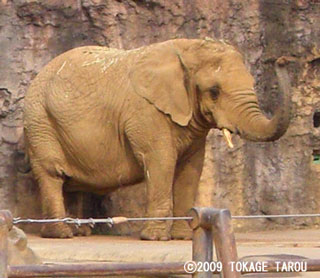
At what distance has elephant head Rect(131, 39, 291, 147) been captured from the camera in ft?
27.3

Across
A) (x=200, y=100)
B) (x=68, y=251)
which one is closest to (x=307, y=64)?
(x=200, y=100)

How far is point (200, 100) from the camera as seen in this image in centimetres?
852

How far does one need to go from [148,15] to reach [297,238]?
2.28 metres

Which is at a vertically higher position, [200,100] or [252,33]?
[252,33]

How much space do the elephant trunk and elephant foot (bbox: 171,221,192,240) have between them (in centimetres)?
82

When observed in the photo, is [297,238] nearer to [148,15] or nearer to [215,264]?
[148,15]

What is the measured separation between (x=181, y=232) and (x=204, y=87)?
106 centimetres

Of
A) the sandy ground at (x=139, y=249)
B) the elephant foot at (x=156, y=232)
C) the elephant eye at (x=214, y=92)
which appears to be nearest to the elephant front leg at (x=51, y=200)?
the sandy ground at (x=139, y=249)

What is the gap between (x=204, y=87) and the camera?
8445mm

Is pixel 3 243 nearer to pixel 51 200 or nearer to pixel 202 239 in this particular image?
pixel 202 239

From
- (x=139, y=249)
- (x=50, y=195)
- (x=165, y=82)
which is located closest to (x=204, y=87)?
(x=165, y=82)

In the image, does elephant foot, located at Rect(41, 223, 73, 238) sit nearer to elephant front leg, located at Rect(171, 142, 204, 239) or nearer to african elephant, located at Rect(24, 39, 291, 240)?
african elephant, located at Rect(24, 39, 291, 240)

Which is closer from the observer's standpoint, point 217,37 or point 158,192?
point 158,192

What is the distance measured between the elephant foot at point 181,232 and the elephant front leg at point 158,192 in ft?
0.40
